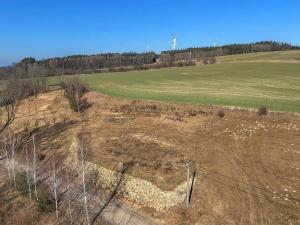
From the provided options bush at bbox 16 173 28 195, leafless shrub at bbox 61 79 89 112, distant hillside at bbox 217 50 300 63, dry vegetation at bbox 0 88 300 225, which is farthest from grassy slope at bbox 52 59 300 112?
bush at bbox 16 173 28 195

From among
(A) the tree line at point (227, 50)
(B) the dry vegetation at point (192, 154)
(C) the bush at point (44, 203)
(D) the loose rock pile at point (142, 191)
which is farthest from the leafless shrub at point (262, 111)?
(A) the tree line at point (227, 50)

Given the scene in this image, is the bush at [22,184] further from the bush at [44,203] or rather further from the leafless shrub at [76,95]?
the leafless shrub at [76,95]

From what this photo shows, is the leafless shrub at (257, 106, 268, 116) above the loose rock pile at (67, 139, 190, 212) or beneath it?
above

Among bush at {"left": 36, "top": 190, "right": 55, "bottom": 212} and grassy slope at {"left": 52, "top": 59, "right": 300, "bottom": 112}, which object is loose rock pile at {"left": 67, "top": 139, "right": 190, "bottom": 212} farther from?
grassy slope at {"left": 52, "top": 59, "right": 300, "bottom": 112}

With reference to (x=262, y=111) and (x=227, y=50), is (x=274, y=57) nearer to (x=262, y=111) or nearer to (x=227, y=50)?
(x=227, y=50)

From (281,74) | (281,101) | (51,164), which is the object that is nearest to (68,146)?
(51,164)

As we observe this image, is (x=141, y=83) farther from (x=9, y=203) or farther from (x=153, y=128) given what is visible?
(x=9, y=203)

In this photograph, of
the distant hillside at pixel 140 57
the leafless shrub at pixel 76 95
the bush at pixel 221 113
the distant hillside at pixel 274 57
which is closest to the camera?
the bush at pixel 221 113
